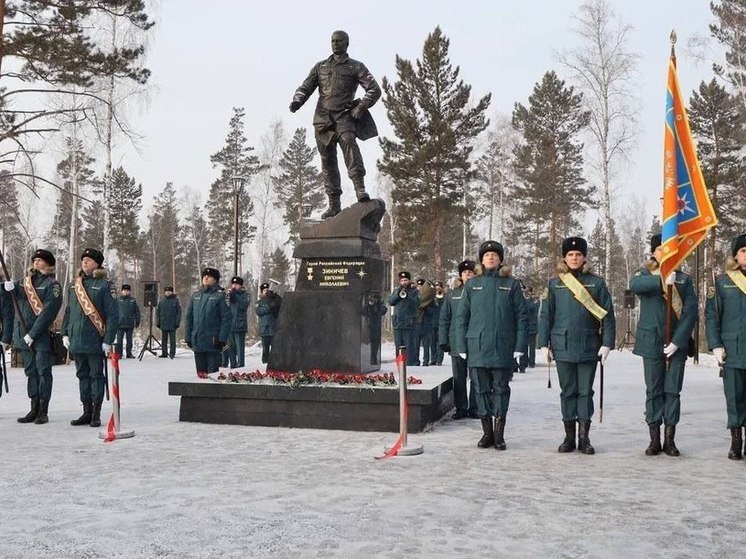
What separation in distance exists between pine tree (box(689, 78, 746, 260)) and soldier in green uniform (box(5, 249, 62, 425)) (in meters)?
28.7

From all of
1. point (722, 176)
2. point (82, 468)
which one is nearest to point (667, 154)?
point (82, 468)

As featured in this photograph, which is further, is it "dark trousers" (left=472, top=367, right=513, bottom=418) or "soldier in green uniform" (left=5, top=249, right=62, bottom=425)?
"soldier in green uniform" (left=5, top=249, right=62, bottom=425)

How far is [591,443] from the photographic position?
6797 millimetres

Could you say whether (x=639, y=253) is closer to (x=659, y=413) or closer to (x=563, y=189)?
(x=563, y=189)

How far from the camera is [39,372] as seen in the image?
25.8 ft

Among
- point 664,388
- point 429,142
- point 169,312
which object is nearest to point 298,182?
point 429,142

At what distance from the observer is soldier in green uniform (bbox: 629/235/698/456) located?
617cm

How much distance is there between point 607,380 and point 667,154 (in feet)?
24.8

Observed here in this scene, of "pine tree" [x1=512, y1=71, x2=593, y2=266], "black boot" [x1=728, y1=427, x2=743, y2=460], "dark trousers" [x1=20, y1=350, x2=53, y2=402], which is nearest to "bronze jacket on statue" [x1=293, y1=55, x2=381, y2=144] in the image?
"dark trousers" [x1=20, y1=350, x2=53, y2=402]

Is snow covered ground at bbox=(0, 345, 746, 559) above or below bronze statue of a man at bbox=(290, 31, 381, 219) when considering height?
below

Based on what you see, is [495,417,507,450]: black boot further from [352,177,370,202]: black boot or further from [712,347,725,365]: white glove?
[352,177,370,202]: black boot

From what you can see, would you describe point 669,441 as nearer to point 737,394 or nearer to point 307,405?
point 737,394

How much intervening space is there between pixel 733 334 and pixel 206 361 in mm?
7829

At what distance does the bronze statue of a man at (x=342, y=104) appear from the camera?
348 inches
